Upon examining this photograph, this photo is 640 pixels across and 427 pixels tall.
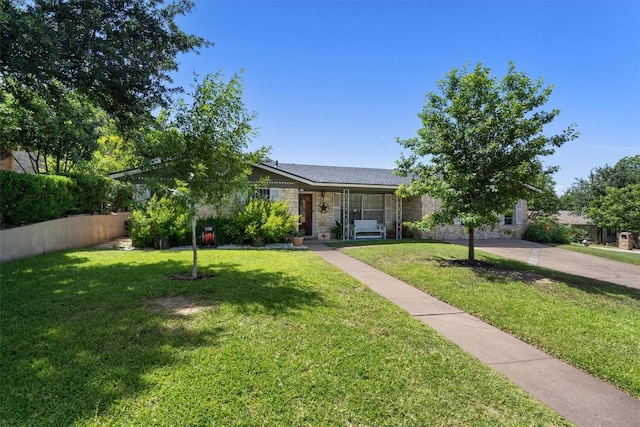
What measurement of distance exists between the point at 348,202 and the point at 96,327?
42.8ft

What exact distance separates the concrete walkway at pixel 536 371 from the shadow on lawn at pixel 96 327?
200cm

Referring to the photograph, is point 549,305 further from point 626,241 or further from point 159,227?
point 626,241

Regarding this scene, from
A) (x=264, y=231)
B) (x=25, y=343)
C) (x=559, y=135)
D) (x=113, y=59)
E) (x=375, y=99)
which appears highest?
(x=375, y=99)

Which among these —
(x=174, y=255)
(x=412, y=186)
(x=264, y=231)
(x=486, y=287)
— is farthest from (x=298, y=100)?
(x=486, y=287)

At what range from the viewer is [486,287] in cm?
707

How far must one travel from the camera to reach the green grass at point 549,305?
3.96 metres

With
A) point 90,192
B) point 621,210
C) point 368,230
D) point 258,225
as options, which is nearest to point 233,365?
point 258,225

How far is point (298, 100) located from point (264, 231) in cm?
605

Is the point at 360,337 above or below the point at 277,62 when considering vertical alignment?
below

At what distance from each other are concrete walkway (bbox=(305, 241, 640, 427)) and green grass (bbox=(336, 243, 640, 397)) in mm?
222

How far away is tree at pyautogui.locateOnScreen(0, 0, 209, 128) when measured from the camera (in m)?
5.77

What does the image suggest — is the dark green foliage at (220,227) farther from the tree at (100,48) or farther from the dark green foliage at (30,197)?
the tree at (100,48)

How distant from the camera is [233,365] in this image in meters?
3.26

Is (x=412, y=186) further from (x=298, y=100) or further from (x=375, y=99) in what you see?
(x=298, y=100)
